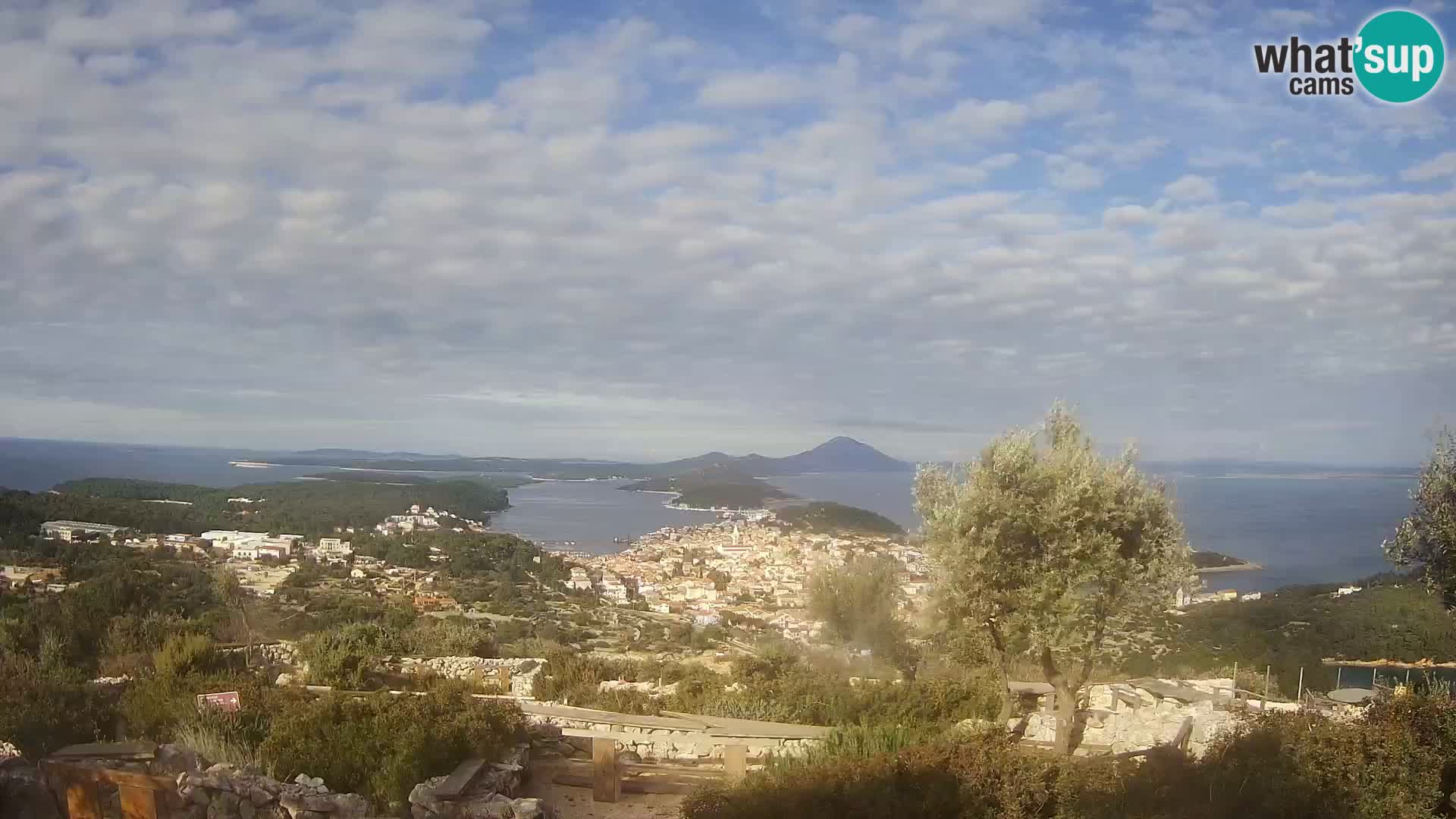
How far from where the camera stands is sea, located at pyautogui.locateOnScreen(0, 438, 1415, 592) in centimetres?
1154

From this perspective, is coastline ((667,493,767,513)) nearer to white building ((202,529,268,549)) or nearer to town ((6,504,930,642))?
town ((6,504,930,642))

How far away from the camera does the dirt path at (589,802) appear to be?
21.4 feet

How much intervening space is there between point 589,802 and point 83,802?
3.24 metres

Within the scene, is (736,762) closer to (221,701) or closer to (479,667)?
(221,701)

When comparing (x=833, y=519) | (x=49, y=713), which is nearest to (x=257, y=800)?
(x=49, y=713)

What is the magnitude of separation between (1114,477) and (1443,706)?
2609 millimetres

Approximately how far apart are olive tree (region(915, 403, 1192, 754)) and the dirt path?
2875 mm

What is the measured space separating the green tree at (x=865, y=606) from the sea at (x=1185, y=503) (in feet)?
3.20

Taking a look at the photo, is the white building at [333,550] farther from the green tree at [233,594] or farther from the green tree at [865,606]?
the green tree at [865,606]

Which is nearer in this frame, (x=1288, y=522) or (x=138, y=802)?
(x=138, y=802)

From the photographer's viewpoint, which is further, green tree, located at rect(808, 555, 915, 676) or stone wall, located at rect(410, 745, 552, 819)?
green tree, located at rect(808, 555, 915, 676)

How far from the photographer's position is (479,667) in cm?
1134

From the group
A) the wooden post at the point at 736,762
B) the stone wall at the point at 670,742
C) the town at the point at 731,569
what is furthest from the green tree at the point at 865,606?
the wooden post at the point at 736,762

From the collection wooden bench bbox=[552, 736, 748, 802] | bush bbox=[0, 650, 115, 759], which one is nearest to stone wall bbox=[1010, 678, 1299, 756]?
wooden bench bbox=[552, 736, 748, 802]
